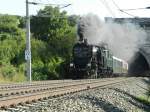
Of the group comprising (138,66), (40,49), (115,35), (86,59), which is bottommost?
(138,66)

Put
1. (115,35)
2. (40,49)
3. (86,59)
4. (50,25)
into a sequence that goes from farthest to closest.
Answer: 1. (50,25)
2. (115,35)
3. (40,49)
4. (86,59)

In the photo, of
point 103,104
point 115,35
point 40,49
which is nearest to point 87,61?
point 40,49

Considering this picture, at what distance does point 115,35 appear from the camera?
55.3 m

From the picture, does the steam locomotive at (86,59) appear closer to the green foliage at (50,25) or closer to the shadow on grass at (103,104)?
the green foliage at (50,25)

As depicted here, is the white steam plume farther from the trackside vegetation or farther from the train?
the trackside vegetation

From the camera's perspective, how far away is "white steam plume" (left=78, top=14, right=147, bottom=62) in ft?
142

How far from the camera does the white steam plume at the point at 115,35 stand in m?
43.4

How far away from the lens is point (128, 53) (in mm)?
67312

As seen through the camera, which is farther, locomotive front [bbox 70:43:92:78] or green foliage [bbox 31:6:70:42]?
green foliage [bbox 31:6:70:42]

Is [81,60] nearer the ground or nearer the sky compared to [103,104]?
nearer the sky

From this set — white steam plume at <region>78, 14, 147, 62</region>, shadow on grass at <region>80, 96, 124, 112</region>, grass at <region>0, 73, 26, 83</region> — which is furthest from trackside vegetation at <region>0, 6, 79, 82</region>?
shadow on grass at <region>80, 96, 124, 112</region>

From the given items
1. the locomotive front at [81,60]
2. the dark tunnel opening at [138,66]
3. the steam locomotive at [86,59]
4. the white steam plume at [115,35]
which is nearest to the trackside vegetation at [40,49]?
the locomotive front at [81,60]

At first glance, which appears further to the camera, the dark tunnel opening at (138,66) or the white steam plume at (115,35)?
the dark tunnel opening at (138,66)

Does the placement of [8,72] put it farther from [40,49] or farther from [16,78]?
[40,49]
